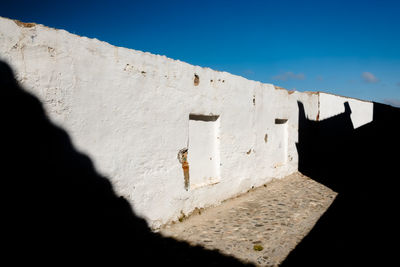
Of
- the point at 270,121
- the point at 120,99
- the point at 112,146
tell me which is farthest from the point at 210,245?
the point at 270,121

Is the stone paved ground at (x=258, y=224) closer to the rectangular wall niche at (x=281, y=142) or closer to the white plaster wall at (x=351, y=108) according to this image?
the rectangular wall niche at (x=281, y=142)

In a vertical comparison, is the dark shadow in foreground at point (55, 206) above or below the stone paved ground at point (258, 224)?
above

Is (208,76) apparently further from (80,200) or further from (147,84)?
(80,200)

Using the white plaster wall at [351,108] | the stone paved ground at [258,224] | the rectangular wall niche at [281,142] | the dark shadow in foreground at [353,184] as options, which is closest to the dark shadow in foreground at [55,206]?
the stone paved ground at [258,224]

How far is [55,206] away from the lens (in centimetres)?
272

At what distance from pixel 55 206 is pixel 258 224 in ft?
9.66

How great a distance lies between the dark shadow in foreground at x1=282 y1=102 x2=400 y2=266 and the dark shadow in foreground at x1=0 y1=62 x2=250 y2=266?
4.59 ft

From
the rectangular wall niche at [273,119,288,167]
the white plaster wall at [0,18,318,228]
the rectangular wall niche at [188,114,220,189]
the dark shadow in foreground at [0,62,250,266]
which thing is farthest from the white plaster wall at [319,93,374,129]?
the dark shadow in foreground at [0,62,250,266]

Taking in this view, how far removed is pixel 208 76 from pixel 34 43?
2.85m

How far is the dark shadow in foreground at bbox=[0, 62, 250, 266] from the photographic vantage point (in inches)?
96.2

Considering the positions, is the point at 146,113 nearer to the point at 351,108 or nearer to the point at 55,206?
the point at 55,206

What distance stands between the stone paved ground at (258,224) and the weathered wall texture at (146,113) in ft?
1.07

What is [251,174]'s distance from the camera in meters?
6.09

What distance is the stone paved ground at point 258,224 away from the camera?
3.31 m
